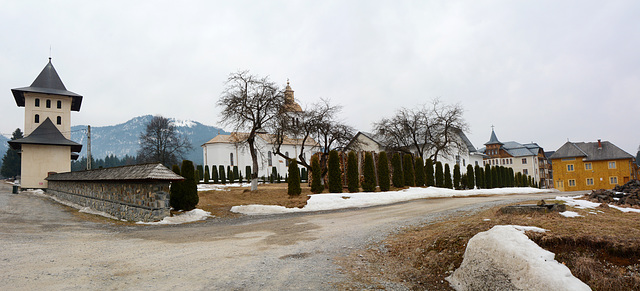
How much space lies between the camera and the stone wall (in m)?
13.3

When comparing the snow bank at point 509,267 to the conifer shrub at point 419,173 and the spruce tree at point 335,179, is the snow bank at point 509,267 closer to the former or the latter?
the spruce tree at point 335,179

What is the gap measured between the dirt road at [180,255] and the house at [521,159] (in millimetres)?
73309

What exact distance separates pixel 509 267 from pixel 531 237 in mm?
1092

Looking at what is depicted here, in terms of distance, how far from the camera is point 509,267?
4.55 metres

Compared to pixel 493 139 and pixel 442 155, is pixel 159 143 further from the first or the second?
pixel 493 139

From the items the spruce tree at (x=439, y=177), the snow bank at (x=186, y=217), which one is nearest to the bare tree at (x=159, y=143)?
the spruce tree at (x=439, y=177)

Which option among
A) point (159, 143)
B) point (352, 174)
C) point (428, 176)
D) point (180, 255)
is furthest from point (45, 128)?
point (180, 255)

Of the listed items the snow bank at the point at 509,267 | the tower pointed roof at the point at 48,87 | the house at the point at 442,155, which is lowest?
the snow bank at the point at 509,267

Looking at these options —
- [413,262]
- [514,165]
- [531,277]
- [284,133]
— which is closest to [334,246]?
[413,262]

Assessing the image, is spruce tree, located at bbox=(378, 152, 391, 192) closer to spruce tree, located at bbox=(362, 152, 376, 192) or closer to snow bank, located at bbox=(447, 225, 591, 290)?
spruce tree, located at bbox=(362, 152, 376, 192)

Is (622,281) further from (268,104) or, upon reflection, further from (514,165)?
(514,165)

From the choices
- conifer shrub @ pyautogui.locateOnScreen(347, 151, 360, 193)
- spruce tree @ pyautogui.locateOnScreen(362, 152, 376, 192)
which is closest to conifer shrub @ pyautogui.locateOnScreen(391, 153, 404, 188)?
spruce tree @ pyautogui.locateOnScreen(362, 152, 376, 192)

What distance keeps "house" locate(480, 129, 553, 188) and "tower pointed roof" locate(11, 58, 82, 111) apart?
72.7 m

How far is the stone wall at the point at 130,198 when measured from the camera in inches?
523
